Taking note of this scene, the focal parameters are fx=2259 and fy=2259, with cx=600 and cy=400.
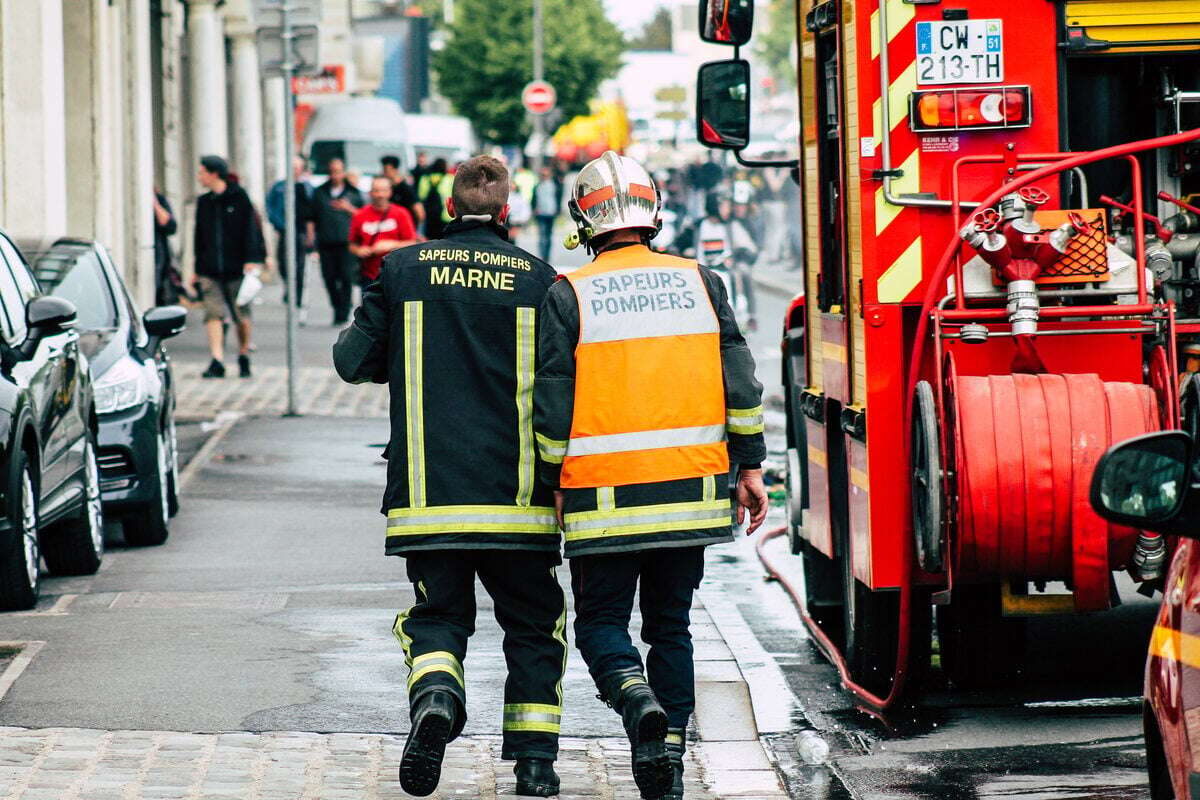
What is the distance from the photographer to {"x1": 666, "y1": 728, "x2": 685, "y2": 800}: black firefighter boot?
18.8 ft

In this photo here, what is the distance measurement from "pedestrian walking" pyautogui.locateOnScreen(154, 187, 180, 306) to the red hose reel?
18.4 metres

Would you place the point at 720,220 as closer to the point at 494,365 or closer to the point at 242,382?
the point at 242,382

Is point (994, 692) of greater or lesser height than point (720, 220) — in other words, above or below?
below

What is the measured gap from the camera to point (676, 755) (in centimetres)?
581

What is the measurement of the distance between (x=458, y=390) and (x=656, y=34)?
406ft

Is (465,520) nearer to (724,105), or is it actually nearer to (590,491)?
(590,491)

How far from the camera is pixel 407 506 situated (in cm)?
593

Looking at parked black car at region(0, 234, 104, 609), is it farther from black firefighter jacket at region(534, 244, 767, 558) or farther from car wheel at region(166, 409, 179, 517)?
black firefighter jacket at region(534, 244, 767, 558)

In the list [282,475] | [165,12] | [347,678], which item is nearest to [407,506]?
[347,678]

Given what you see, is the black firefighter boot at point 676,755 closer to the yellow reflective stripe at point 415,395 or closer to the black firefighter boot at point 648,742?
the black firefighter boot at point 648,742

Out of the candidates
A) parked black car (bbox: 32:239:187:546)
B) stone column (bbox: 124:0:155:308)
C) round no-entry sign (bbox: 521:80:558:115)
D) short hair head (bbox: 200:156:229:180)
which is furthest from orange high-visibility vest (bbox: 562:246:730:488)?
round no-entry sign (bbox: 521:80:558:115)

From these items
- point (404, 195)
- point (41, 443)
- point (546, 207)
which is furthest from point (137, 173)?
point (41, 443)

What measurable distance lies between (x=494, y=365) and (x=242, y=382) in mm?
13333

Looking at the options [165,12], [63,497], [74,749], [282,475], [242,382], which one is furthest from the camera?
[165,12]
